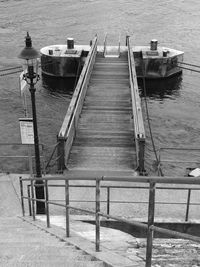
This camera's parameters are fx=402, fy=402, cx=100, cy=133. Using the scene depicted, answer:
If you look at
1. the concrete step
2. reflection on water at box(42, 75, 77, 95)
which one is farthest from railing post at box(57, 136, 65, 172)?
reflection on water at box(42, 75, 77, 95)

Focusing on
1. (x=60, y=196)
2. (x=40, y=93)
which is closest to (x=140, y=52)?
(x=40, y=93)

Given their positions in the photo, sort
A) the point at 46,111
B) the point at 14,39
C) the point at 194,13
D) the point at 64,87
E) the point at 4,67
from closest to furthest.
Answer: the point at 46,111 < the point at 64,87 < the point at 4,67 < the point at 14,39 < the point at 194,13

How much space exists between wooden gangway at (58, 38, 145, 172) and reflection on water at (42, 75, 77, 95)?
27.4 feet

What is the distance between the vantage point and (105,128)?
17031 mm

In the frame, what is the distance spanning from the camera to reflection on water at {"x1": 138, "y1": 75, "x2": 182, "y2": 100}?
104ft

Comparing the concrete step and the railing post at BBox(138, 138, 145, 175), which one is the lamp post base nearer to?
the concrete step

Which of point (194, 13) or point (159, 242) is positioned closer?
point (159, 242)

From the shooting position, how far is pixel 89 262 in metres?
4.98

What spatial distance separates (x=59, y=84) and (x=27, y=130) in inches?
940

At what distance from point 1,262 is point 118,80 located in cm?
1893

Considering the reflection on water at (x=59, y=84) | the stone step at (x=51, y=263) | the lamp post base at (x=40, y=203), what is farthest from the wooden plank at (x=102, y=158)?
the reflection on water at (x=59, y=84)

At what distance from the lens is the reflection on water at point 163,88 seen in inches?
1243

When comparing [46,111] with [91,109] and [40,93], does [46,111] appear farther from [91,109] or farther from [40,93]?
[91,109]

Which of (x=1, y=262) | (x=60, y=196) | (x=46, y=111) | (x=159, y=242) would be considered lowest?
(x=46, y=111)
